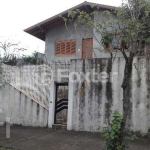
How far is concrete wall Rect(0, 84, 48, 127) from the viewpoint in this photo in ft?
36.4

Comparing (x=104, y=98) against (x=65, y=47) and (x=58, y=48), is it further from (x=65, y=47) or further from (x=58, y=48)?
(x=58, y=48)

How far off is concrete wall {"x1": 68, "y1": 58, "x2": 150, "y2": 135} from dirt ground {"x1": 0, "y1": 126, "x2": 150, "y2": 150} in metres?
0.57

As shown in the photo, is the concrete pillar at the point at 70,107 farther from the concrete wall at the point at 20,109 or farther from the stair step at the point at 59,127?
the concrete wall at the point at 20,109

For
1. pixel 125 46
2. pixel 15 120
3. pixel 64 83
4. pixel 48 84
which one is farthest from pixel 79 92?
pixel 125 46

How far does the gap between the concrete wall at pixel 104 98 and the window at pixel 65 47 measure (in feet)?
12.8

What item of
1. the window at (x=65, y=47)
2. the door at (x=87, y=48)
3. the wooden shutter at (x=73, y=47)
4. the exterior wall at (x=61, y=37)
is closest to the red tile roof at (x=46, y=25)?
the exterior wall at (x=61, y=37)

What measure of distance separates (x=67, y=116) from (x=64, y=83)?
155cm

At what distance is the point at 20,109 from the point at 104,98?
A: 4323 millimetres

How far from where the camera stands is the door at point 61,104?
11.0m

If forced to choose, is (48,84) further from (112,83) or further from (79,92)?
(112,83)

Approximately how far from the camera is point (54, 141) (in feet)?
27.1

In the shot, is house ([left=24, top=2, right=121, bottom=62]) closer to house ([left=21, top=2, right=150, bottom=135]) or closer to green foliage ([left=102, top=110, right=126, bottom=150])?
house ([left=21, top=2, right=150, bottom=135])

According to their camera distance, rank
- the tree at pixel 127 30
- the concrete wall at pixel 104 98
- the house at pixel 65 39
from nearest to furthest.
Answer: the tree at pixel 127 30, the concrete wall at pixel 104 98, the house at pixel 65 39

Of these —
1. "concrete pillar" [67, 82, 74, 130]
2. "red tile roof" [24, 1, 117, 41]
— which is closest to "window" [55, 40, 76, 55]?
"red tile roof" [24, 1, 117, 41]
